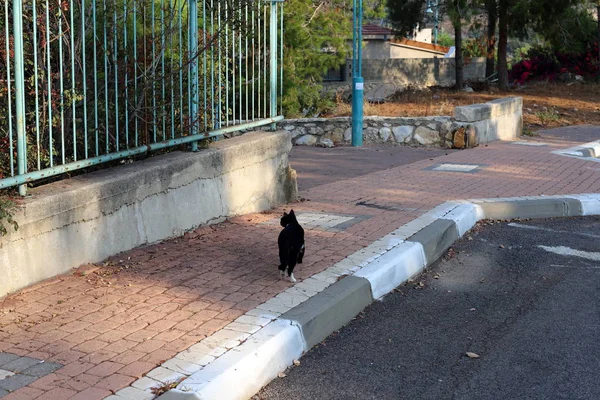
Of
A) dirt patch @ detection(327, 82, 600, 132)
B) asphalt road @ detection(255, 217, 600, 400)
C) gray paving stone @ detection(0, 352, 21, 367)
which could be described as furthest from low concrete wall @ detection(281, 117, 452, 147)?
gray paving stone @ detection(0, 352, 21, 367)

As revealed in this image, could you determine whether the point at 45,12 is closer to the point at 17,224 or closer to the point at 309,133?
the point at 17,224

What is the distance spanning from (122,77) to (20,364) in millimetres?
3167

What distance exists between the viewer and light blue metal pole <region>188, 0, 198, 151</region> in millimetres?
7559

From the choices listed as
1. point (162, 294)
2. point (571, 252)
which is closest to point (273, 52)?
point (571, 252)

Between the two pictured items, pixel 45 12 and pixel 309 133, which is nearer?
pixel 45 12

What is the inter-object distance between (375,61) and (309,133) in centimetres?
1528

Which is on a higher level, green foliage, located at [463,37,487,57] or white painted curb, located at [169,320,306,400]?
green foliage, located at [463,37,487,57]

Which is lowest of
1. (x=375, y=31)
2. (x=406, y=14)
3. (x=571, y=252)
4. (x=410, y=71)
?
(x=571, y=252)

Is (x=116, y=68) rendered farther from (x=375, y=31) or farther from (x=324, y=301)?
(x=375, y=31)

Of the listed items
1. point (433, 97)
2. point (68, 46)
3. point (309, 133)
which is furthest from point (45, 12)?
point (433, 97)

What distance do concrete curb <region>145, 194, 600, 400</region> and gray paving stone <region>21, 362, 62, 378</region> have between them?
50 centimetres

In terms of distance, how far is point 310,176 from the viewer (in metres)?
12.0

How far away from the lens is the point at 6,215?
5.14 metres

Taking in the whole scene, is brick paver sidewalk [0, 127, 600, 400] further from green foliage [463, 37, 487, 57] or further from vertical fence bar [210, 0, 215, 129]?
green foliage [463, 37, 487, 57]
